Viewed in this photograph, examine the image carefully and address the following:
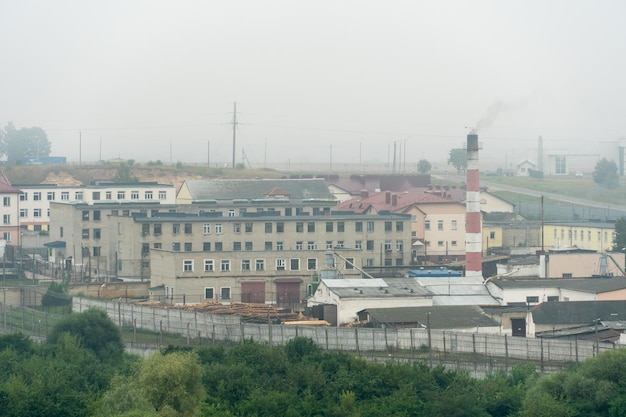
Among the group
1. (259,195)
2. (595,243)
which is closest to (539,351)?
(595,243)

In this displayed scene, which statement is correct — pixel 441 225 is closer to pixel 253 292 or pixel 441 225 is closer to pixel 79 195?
pixel 253 292

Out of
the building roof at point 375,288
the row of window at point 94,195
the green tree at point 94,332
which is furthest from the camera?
the row of window at point 94,195

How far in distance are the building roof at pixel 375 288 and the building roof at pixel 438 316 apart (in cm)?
59

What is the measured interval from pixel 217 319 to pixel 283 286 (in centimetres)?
486

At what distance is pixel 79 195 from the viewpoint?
38.7 m

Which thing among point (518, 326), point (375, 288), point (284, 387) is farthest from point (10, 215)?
point (284, 387)

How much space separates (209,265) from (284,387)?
9.39 meters

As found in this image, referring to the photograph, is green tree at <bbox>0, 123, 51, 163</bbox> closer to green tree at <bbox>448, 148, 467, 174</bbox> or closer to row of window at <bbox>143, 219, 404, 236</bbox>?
green tree at <bbox>448, 148, 467, 174</bbox>

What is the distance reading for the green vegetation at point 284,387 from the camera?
16156mm

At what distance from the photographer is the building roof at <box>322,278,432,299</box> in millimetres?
24094

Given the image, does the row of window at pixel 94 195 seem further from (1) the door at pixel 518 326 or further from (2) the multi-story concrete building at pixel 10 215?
(1) the door at pixel 518 326

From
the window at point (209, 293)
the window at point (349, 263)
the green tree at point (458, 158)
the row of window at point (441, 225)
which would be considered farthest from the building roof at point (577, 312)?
the green tree at point (458, 158)

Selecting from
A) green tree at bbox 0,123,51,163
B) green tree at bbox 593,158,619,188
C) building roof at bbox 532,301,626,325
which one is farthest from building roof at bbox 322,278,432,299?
green tree at bbox 0,123,51,163

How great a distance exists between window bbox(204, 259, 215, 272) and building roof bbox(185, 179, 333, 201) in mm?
10779
